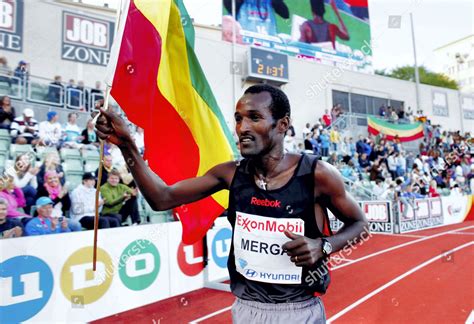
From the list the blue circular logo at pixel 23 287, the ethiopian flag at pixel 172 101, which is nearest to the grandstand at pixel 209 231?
the blue circular logo at pixel 23 287

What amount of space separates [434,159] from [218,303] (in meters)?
16.4

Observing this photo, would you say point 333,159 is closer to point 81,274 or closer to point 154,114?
point 81,274

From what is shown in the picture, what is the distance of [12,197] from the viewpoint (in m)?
5.29

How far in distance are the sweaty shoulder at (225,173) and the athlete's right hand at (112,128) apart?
491 mm

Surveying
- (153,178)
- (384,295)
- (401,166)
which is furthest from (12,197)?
(401,166)

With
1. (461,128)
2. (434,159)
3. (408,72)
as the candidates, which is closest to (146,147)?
(434,159)

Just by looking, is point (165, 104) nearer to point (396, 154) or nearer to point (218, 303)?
point (218, 303)

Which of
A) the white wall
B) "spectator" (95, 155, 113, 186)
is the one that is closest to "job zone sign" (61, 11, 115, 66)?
the white wall

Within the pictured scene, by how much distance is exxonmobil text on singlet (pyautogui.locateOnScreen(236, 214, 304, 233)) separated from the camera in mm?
1796

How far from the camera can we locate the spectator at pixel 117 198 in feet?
19.8

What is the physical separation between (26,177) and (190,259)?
2.82 m

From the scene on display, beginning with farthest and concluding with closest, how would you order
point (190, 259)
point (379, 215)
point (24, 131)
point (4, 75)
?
1. point (379, 215)
2. point (4, 75)
3. point (24, 131)
4. point (190, 259)

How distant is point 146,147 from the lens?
140 inches

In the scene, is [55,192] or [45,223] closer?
[45,223]
